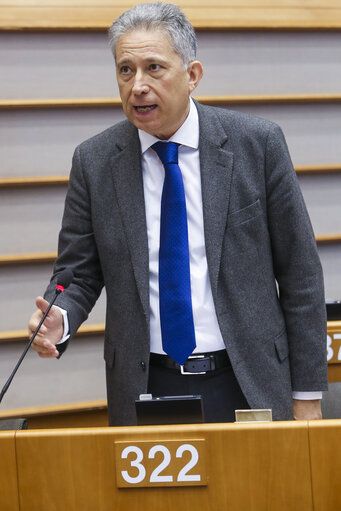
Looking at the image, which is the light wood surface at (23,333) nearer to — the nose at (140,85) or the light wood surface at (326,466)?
the nose at (140,85)

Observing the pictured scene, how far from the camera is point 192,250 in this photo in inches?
69.8

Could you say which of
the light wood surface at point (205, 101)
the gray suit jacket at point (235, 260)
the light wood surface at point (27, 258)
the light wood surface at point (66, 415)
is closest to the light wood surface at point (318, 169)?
the light wood surface at point (205, 101)

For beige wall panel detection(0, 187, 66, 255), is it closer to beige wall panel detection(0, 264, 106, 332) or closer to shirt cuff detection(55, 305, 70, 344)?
beige wall panel detection(0, 264, 106, 332)

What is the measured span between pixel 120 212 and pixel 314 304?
52cm

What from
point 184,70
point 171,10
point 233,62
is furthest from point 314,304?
point 233,62

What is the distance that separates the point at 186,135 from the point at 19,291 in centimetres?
140

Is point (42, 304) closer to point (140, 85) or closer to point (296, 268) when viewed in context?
point (140, 85)

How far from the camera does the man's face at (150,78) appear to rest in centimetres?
170

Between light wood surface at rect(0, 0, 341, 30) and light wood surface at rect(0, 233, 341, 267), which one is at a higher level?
light wood surface at rect(0, 0, 341, 30)

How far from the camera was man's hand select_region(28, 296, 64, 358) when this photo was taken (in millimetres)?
1529

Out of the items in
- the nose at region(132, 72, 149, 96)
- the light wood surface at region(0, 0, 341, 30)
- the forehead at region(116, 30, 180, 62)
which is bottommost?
the nose at region(132, 72, 149, 96)

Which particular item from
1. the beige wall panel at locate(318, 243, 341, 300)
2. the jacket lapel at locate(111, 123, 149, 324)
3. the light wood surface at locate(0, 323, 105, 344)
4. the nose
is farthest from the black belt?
the beige wall panel at locate(318, 243, 341, 300)

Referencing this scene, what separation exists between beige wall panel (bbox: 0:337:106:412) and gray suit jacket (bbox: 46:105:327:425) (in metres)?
1.16

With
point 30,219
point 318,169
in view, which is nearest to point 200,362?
point 30,219
